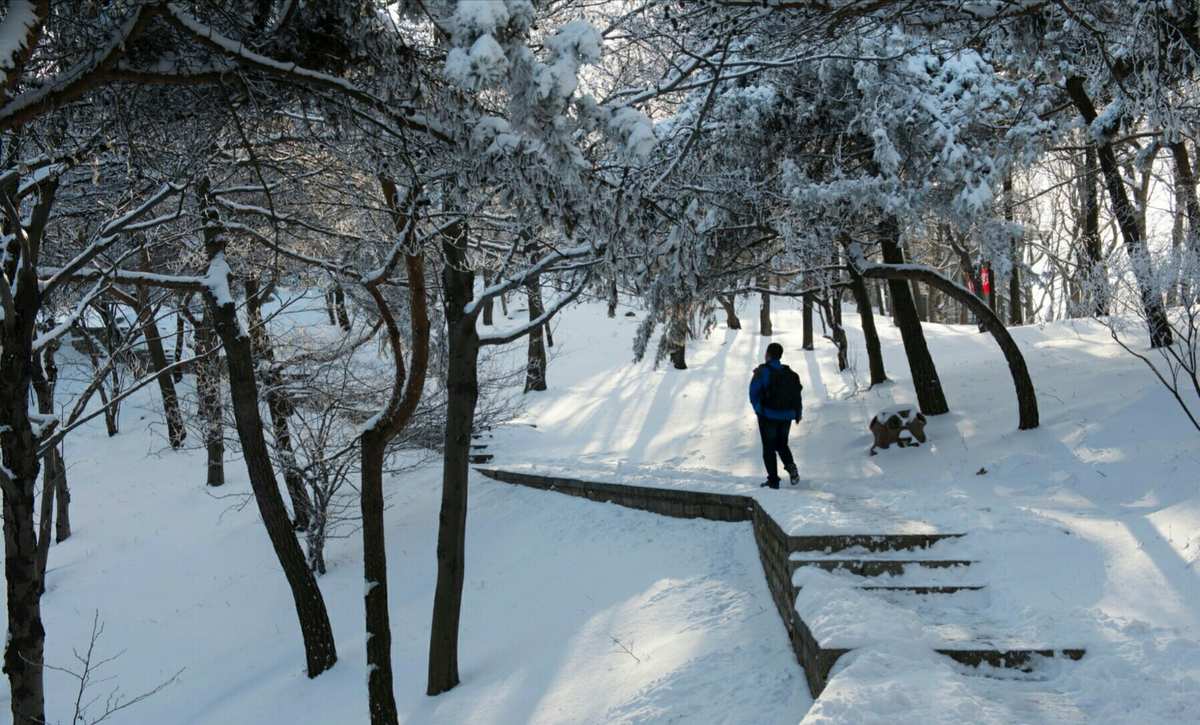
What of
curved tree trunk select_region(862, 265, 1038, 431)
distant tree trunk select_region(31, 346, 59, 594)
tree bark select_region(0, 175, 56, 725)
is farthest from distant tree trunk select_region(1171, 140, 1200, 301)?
distant tree trunk select_region(31, 346, 59, 594)

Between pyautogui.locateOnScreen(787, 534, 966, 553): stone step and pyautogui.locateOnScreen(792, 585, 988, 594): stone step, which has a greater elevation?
pyautogui.locateOnScreen(787, 534, 966, 553): stone step

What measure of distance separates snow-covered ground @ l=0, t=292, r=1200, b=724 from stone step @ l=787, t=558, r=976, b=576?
189 mm

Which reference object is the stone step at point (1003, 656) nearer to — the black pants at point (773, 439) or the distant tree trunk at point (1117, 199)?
the black pants at point (773, 439)

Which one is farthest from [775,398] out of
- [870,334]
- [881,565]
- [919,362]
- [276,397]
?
[870,334]

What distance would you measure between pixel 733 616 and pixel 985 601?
202cm

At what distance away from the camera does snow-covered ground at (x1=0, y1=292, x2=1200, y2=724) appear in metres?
4.72

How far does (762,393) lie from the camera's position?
917 cm

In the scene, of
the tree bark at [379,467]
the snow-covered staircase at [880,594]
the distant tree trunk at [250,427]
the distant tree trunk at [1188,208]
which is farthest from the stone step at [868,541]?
the distant tree trunk at [250,427]

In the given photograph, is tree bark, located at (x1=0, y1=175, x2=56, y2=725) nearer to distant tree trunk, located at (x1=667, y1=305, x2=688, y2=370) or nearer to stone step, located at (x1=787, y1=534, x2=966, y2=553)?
stone step, located at (x1=787, y1=534, x2=966, y2=553)

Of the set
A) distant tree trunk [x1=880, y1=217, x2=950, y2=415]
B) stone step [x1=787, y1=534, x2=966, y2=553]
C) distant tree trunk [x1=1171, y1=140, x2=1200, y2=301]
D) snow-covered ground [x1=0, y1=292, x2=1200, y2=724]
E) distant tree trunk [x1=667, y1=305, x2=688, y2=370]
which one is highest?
distant tree trunk [x1=1171, y1=140, x2=1200, y2=301]

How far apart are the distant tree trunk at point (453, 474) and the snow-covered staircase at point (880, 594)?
2.79 meters

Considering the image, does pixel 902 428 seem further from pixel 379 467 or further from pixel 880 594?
pixel 379 467

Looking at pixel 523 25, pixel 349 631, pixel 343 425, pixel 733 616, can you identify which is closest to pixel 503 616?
pixel 349 631

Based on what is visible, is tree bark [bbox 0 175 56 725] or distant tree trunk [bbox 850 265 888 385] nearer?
tree bark [bbox 0 175 56 725]
